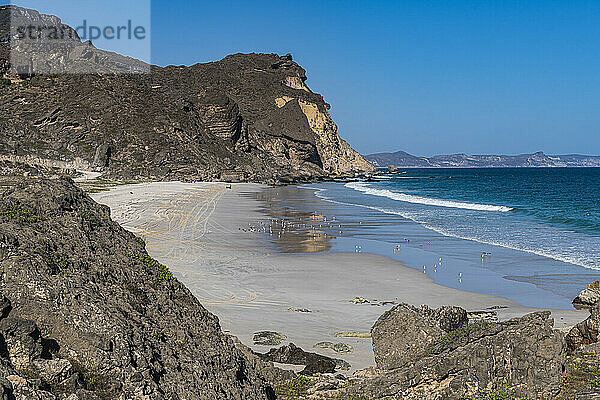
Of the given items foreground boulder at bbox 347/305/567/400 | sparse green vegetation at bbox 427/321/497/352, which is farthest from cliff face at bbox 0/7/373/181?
foreground boulder at bbox 347/305/567/400

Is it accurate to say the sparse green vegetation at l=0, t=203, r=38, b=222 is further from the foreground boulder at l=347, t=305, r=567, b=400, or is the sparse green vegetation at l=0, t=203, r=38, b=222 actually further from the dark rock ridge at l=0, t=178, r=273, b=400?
the foreground boulder at l=347, t=305, r=567, b=400

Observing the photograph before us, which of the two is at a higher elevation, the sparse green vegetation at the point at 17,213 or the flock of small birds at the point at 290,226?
the sparse green vegetation at the point at 17,213

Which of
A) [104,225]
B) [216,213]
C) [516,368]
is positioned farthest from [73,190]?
[216,213]

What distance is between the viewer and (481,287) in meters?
15.4

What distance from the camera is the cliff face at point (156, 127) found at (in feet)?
222

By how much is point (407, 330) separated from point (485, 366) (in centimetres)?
196

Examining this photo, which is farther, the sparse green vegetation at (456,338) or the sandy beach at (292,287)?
the sandy beach at (292,287)

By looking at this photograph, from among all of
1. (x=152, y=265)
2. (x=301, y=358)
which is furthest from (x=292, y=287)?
(x=152, y=265)

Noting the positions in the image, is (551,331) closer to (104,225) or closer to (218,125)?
(104,225)

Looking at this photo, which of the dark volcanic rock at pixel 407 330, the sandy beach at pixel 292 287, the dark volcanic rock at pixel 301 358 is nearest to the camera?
the dark volcanic rock at pixel 407 330

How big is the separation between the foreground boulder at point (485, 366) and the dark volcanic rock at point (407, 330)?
631 mm

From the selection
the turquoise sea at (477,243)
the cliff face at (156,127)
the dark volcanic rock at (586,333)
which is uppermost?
the cliff face at (156,127)

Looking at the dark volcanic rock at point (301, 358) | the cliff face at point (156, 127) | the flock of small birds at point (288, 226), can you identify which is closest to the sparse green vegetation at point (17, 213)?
the dark volcanic rock at point (301, 358)

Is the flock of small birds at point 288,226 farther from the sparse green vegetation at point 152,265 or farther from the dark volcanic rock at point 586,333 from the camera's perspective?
the sparse green vegetation at point 152,265
